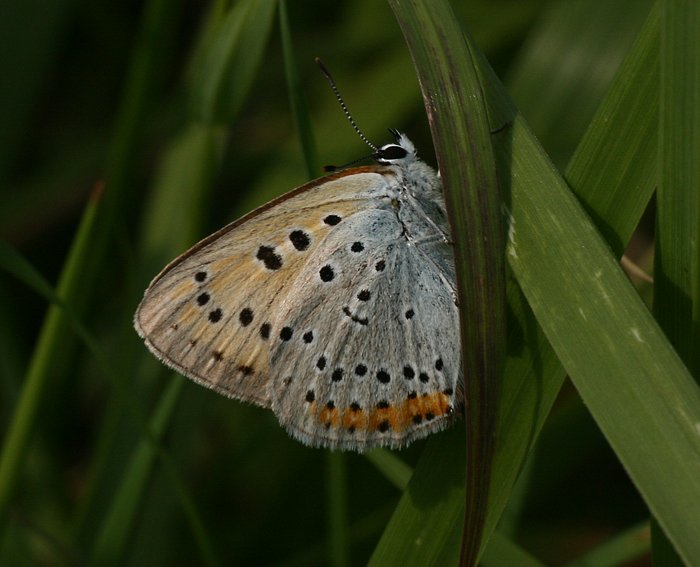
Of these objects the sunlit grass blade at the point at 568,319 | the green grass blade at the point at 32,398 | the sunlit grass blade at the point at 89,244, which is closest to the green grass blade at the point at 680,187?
the sunlit grass blade at the point at 568,319

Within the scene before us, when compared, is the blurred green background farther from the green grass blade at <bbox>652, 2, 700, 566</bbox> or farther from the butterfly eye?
the green grass blade at <bbox>652, 2, 700, 566</bbox>

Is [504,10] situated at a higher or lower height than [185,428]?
higher

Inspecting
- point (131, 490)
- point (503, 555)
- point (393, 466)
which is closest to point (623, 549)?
point (503, 555)

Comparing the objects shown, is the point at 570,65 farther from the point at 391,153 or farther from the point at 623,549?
the point at 623,549

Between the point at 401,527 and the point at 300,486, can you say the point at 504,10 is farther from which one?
the point at 401,527

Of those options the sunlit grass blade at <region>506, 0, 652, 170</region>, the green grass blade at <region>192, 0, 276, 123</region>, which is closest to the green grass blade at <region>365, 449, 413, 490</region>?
the green grass blade at <region>192, 0, 276, 123</region>

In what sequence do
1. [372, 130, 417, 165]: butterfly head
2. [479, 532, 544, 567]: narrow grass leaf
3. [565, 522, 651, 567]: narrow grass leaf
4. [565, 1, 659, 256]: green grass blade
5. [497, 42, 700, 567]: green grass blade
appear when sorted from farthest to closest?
[372, 130, 417, 165]: butterfly head
[565, 522, 651, 567]: narrow grass leaf
[479, 532, 544, 567]: narrow grass leaf
[565, 1, 659, 256]: green grass blade
[497, 42, 700, 567]: green grass blade

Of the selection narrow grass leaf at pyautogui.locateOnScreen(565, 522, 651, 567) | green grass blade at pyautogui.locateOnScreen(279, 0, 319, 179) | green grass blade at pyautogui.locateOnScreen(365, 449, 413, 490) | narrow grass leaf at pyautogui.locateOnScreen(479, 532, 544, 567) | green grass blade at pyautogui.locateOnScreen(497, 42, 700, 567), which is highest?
green grass blade at pyautogui.locateOnScreen(279, 0, 319, 179)

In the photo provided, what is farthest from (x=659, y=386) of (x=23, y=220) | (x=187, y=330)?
(x=23, y=220)
